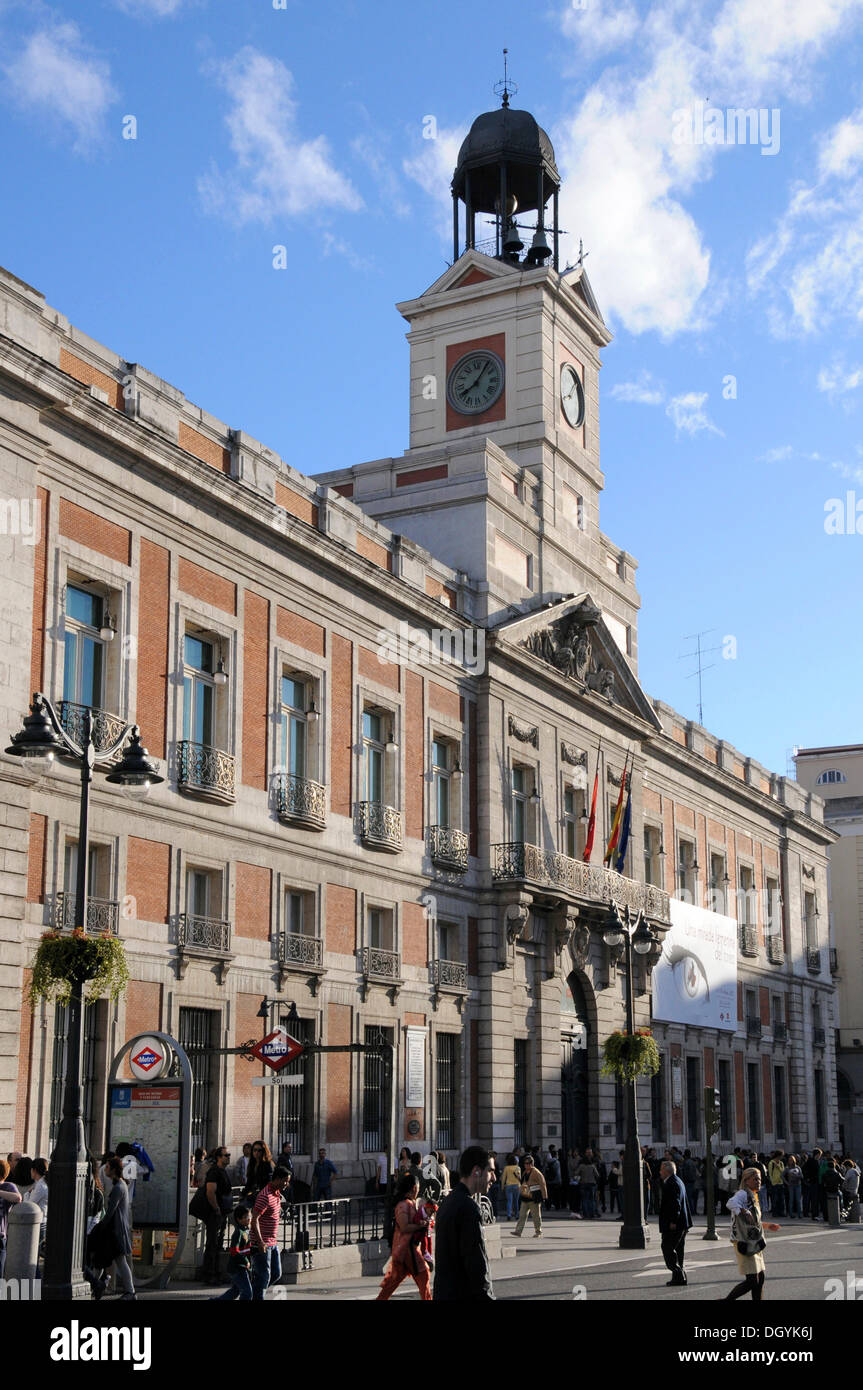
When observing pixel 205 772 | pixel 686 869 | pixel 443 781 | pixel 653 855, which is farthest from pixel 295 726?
pixel 686 869

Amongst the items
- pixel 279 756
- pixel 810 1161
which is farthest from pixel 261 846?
pixel 810 1161

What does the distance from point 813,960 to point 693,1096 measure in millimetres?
15006

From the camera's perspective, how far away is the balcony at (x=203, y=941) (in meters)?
26.1

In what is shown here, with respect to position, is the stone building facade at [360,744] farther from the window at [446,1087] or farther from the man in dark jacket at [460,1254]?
the man in dark jacket at [460,1254]

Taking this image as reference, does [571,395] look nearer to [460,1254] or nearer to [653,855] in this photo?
[653,855]

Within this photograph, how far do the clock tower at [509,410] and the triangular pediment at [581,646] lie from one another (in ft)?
2.18

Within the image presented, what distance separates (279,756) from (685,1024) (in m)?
22.5

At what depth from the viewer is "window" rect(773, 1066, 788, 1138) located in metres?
56.1

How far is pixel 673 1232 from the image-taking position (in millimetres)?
20547

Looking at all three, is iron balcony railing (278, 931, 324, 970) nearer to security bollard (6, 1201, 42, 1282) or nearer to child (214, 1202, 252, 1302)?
child (214, 1202, 252, 1302)

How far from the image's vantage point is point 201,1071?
2669 cm

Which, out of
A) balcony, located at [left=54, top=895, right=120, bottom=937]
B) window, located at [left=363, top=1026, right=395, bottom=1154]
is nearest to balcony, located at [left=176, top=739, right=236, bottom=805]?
balcony, located at [left=54, top=895, right=120, bottom=937]

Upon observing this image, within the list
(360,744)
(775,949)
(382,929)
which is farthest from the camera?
(775,949)
